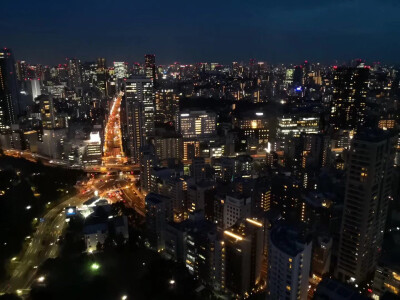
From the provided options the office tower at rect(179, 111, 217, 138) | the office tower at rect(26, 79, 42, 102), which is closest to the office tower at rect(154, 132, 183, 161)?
the office tower at rect(179, 111, 217, 138)

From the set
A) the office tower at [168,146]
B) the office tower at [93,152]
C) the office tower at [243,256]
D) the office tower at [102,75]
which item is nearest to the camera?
the office tower at [243,256]

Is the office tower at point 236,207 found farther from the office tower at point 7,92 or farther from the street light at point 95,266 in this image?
the office tower at point 7,92

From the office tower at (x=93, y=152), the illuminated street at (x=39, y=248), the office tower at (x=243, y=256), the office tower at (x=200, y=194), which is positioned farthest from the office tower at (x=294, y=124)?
the office tower at (x=243, y=256)

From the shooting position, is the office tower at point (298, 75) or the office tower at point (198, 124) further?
the office tower at point (298, 75)

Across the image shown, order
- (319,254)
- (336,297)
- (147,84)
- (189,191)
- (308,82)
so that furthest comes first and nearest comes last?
(308,82) → (147,84) → (189,191) → (319,254) → (336,297)

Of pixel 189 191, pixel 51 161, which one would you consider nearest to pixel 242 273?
pixel 189 191

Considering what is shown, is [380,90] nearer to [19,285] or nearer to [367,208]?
[367,208]
